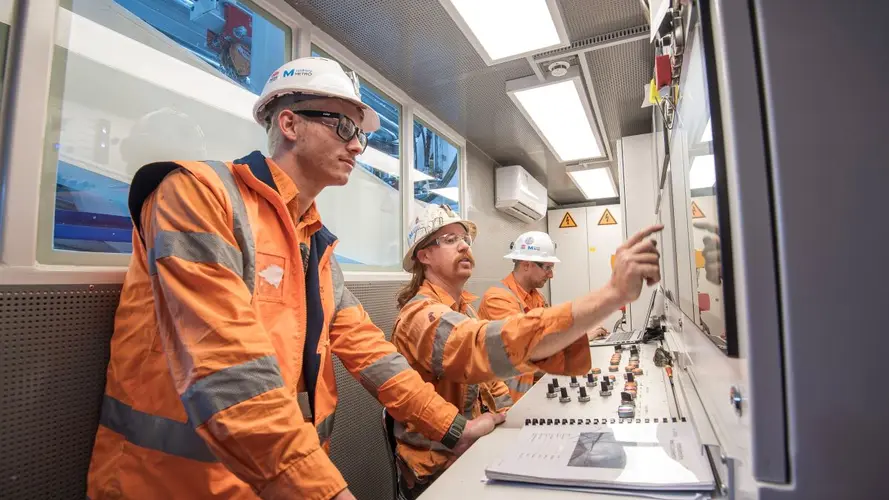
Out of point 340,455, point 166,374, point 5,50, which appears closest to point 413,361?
point 340,455

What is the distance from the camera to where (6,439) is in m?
1.01

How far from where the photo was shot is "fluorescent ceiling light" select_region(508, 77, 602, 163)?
2617 mm

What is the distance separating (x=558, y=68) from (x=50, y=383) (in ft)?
8.42

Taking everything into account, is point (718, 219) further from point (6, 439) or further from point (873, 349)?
point (6, 439)

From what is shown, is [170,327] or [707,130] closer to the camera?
[707,130]

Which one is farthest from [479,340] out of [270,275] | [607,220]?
[607,220]

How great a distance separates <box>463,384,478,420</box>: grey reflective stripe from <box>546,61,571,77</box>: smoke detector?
1.82m

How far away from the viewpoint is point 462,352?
4.56 feet

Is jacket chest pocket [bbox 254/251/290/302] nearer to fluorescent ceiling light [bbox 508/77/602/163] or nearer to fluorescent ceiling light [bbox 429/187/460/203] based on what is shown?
fluorescent ceiling light [bbox 508/77/602/163]

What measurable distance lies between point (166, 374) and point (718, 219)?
1099 millimetres

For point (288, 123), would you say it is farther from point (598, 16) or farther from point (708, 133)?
point (598, 16)

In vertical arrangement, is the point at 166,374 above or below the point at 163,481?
above

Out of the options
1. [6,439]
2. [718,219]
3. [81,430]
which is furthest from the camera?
[81,430]

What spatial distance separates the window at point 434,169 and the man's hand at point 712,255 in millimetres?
2524
